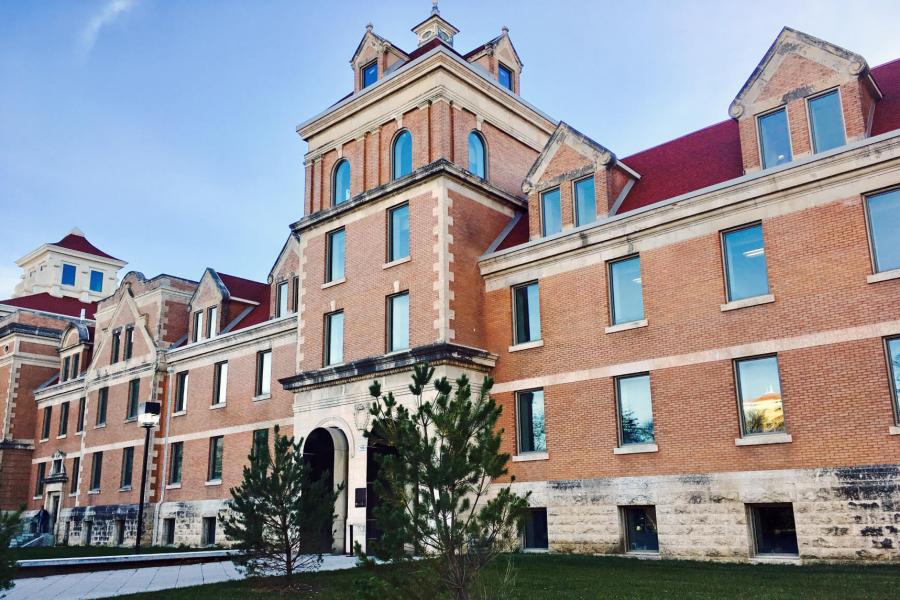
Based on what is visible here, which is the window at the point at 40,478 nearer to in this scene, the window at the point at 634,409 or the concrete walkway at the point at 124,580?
the concrete walkway at the point at 124,580

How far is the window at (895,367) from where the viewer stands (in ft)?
52.5

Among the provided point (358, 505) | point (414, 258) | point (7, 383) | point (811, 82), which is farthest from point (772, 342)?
point (7, 383)

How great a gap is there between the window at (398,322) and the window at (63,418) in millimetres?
29675

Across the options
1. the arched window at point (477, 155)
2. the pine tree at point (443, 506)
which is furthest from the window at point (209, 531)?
A: the pine tree at point (443, 506)

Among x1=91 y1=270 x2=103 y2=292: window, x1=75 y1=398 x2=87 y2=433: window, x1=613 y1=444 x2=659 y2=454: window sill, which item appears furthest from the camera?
x1=91 y1=270 x2=103 y2=292: window

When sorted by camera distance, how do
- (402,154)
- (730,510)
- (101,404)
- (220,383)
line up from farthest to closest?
(101,404) → (220,383) → (402,154) → (730,510)

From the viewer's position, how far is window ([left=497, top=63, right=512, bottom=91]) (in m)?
28.7

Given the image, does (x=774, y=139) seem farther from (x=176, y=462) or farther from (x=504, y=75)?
(x=176, y=462)

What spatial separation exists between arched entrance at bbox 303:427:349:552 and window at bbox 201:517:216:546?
952 centimetres

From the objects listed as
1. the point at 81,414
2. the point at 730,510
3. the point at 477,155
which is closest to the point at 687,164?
the point at 477,155

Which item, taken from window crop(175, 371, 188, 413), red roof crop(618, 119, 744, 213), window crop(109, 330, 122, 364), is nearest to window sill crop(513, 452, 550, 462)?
Result: red roof crop(618, 119, 744, 213)

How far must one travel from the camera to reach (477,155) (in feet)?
85.8

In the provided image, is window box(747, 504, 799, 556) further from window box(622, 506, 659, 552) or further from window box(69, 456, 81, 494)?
window box(69, 456, 81, 494)

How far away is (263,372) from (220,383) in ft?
10.2
